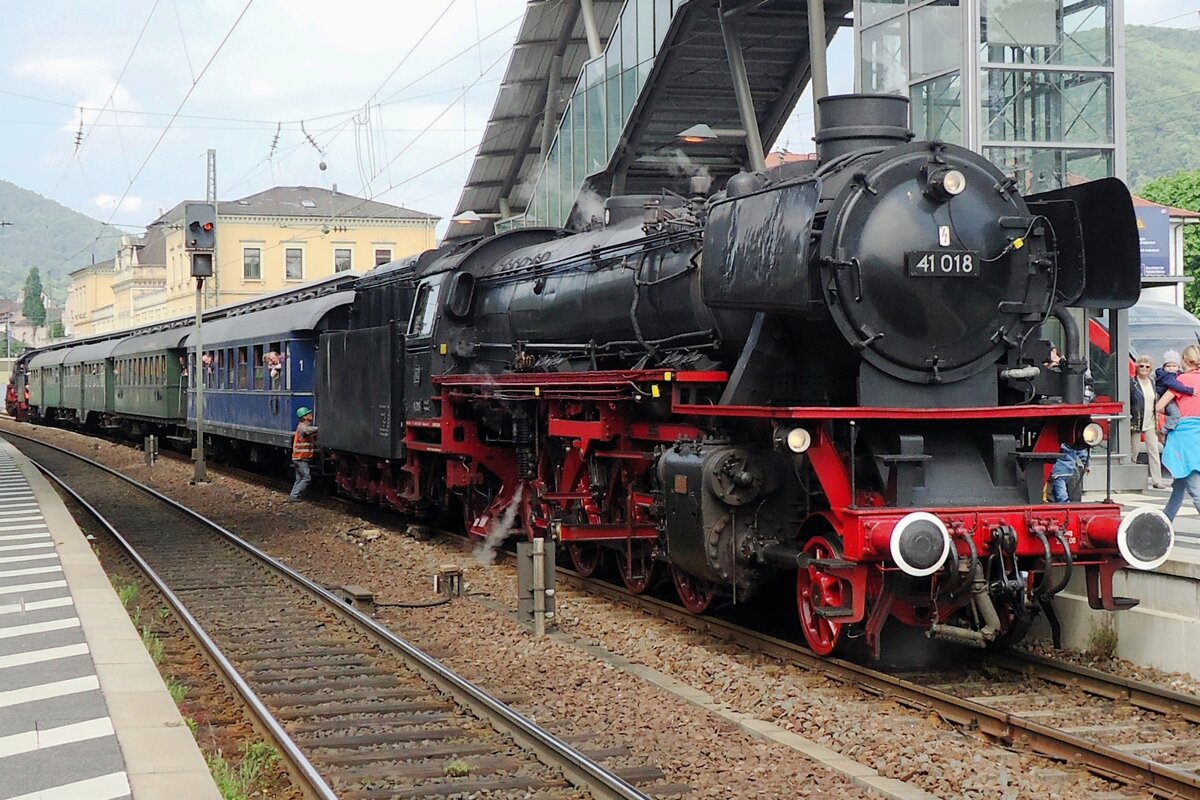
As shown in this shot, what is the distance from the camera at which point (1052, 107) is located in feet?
49.9

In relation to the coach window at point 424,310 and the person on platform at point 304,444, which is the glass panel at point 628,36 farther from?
the coach window at point 424,310

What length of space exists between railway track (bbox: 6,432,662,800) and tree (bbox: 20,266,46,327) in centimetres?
16251

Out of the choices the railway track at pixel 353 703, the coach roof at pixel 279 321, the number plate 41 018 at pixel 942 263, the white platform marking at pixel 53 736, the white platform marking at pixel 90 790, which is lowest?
the railway track at pixel 353 703

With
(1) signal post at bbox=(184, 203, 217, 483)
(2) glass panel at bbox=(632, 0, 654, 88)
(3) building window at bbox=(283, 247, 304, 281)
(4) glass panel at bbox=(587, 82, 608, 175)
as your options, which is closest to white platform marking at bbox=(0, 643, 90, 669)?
(1) signal post at bbox=(184, 203, 217, 483)

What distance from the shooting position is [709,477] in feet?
28.5

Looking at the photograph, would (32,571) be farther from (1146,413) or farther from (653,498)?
(1146,413)

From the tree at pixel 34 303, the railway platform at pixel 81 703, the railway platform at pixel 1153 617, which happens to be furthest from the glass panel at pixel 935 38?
the tree at pixel 34 303

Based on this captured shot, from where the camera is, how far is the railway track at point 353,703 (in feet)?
20.4

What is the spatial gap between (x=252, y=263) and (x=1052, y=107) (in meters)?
63.4

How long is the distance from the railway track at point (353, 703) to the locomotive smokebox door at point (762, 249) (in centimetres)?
305

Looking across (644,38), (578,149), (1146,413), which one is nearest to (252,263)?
(578,149)

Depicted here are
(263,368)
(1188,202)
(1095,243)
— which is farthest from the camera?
(1188,202)

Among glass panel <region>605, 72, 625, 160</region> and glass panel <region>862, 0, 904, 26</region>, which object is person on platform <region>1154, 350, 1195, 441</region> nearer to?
glass panel <region>862, 0, 904, 26</region>

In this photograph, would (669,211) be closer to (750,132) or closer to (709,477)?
(709,477)
